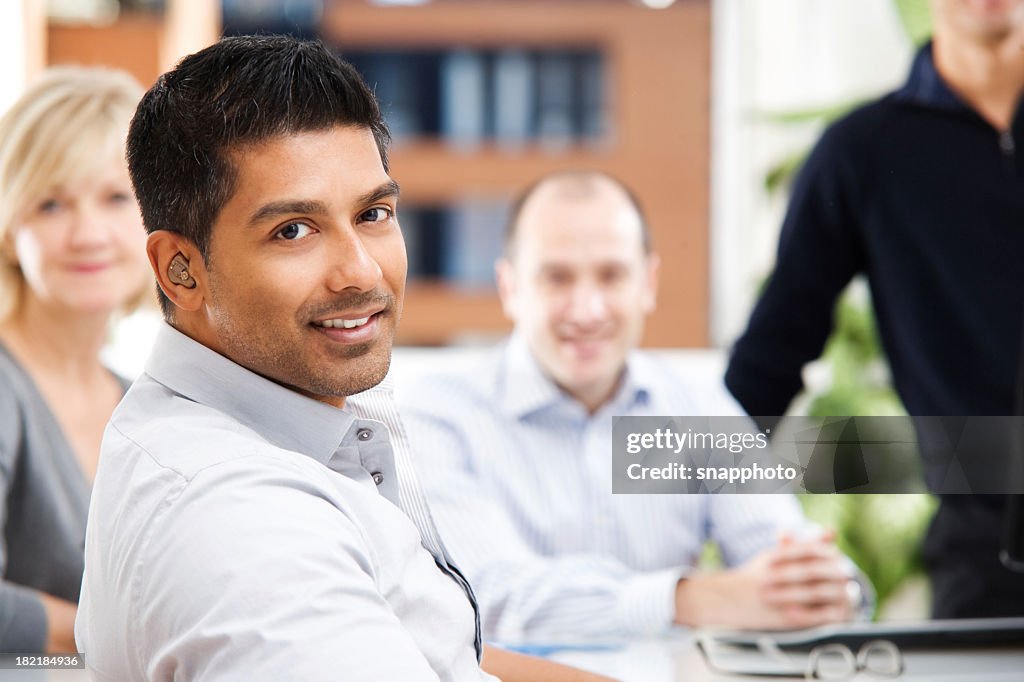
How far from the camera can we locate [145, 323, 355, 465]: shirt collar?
740mm

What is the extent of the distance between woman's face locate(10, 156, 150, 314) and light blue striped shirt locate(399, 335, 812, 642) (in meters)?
0.44

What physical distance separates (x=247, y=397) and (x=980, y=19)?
114 centimetres

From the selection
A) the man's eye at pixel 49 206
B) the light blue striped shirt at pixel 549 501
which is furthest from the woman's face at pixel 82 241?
the light blue striped shirt at pixel 549 501

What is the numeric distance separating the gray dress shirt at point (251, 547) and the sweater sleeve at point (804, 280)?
0.89 metres

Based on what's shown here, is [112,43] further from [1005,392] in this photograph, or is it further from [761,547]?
[1005,392]

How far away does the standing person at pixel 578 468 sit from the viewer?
1.43 meters

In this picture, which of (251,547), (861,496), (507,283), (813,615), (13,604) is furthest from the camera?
(861,496)

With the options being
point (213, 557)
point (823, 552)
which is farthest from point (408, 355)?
point (213, 557)

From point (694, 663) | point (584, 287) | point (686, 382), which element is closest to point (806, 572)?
point (694, 663)

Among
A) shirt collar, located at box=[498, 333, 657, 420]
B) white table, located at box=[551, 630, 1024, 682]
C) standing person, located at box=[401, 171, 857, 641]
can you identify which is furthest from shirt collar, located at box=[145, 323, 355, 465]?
shirt collar, located at box=[498, 333, 657, 420]

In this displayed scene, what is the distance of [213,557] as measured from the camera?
600 mm

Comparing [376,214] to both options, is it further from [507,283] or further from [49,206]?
[507,283]

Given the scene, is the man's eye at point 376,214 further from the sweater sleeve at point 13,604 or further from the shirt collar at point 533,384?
the shirt collar at point 533,384

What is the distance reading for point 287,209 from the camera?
70 centimetres
